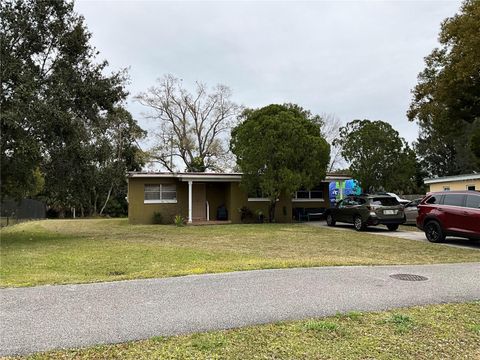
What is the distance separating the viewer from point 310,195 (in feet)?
92.0

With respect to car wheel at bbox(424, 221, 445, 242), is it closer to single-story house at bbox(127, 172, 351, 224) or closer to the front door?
single-story house at bbox(127, 172, 351, 224)

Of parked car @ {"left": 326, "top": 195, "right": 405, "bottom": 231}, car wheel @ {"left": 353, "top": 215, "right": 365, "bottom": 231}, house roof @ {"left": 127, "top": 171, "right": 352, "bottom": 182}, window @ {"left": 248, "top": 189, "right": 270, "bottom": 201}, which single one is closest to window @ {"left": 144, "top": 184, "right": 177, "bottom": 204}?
house roof @ {"left": 127, "top": 171, "right": 352, "bottom": 182}

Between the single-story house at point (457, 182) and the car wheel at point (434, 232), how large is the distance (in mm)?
11464

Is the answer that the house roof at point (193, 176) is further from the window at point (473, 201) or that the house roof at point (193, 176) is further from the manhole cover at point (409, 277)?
the manhole cover at point (409, 277)

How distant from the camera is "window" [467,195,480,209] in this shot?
13.0 metres

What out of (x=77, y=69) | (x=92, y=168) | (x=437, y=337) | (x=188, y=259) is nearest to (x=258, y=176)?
(x=92, y=168)

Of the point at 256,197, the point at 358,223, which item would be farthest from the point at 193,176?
the point at 358,223

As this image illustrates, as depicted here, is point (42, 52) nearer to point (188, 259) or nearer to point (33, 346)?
point (188, 259)

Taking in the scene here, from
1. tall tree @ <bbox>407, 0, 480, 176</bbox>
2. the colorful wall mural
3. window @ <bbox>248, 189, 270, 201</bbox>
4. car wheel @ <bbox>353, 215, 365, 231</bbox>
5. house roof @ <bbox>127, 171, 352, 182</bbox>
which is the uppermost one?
tall tree @ <bbox>407, 0, 480, 176</bbox>

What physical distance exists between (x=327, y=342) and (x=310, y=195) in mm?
23899

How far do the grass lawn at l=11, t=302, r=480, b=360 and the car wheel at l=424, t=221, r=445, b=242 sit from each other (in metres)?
9.54

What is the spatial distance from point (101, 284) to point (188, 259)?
3213mm

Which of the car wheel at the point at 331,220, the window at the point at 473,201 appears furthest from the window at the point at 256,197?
the window at the point at 473,201

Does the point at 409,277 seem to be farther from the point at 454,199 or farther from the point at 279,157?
the point at 279,157
